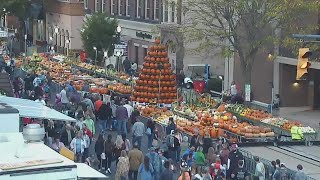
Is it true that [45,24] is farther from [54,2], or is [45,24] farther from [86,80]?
[86,80]

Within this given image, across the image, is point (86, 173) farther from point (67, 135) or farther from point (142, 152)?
point (142, 152)

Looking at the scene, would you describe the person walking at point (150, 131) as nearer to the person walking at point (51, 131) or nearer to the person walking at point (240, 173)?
the person walking at point (51, 131)

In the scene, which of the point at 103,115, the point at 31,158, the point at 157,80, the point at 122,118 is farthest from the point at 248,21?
the point at 31,158

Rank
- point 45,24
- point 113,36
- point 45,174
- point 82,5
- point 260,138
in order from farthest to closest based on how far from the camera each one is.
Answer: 1. point 45,24
2. point 82,5
3. point 113,36
4. point 260,138
5. point 45,174

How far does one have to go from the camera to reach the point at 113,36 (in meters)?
56.8

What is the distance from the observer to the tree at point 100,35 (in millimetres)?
55750

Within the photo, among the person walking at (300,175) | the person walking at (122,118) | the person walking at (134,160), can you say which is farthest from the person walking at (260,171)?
the person walking at (122,118)

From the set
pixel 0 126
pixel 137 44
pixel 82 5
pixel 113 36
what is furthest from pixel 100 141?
pixel 82 5

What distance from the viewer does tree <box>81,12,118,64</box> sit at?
2195 inches

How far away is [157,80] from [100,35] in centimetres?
2498

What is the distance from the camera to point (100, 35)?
2189 inches

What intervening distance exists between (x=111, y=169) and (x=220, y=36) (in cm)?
1825

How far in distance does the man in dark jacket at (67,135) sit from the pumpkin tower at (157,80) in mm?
8380

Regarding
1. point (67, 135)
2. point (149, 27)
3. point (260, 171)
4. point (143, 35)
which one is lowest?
point (260, 171)
